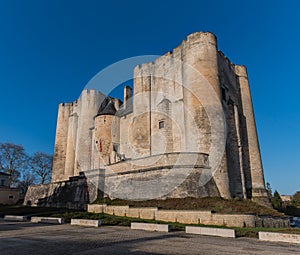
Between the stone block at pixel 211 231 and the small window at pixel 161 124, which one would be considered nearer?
the stone block at pixel 211 231

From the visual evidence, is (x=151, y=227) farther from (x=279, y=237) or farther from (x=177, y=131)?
(x=177, y=131)

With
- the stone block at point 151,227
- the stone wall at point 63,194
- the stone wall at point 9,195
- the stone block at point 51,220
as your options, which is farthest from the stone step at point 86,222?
the stone wall at point 9,195

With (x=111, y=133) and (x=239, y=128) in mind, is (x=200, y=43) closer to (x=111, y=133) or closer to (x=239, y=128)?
(x=239, y=128)

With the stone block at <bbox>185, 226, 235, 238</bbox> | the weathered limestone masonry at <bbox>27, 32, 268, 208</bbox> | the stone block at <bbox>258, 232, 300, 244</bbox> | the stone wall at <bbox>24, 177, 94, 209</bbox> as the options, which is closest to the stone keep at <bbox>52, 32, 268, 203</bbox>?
the weathered limestone masonry at <bbox>27, 32, 268, 208</bbox>

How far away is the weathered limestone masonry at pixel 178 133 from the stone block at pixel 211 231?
214 inches

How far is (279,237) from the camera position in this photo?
8.50 meters

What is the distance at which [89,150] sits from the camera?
31.7 metres

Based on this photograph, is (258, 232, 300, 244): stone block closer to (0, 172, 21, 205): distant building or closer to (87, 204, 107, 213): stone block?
(87, 204, 107, 213): stone block

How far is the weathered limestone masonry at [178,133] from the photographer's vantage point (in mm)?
17266

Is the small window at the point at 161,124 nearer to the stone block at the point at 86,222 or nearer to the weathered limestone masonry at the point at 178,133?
the weathered limestone masonry at the point at 178,133

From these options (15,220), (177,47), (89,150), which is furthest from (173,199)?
(89,150)

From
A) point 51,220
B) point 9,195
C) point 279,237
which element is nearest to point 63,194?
point 51,220

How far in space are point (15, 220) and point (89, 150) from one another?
17.5 m

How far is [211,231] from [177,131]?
13.3m
